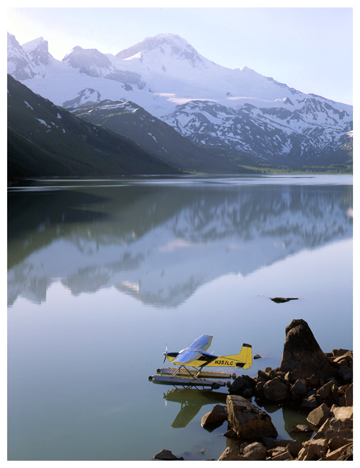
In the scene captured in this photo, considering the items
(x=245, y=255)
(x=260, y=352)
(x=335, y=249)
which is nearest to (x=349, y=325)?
(x=260, y=352)

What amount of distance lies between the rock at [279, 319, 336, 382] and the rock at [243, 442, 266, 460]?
4.42 metres

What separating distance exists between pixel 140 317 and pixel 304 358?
8989 mm

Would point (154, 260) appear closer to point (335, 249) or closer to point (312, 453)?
point (335, 249)

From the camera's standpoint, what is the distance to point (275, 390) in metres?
14.5

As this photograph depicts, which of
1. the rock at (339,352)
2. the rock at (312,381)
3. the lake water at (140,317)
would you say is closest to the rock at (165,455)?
the lake water at (140,317)

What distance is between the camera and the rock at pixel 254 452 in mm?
10922

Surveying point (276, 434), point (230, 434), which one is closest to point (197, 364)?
point (230, 434)

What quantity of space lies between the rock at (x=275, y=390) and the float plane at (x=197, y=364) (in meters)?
1.47

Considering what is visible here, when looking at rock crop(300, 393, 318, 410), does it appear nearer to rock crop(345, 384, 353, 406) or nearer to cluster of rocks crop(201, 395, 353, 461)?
cluster of rocks crop(201, 395, 353, 461)

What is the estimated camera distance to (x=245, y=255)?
123 feet

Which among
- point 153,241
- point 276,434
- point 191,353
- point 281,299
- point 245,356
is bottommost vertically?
point 276,434

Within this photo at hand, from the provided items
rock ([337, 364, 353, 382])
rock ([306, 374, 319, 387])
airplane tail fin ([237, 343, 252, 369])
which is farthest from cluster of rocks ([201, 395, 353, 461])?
airplane tail fin ([237, 343, 252, 369])

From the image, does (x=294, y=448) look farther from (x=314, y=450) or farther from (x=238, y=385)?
(x=238, y=385)

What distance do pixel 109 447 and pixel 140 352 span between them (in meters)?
5.84
